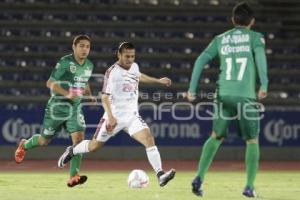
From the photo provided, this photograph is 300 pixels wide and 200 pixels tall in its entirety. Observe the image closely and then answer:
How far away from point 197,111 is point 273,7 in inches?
240

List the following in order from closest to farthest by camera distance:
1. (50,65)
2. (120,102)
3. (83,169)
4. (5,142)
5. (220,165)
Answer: (120,102) → (83,169) → (220,165) → (5,142) → (50,65)

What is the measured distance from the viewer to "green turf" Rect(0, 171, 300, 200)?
27.7 ft

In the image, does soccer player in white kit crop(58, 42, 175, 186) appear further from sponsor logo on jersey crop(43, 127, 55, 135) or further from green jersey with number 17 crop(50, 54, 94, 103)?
sponsor logo on jersey crop(43, 127, 55, 135)

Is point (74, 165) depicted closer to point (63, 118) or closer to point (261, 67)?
point (63, 118)

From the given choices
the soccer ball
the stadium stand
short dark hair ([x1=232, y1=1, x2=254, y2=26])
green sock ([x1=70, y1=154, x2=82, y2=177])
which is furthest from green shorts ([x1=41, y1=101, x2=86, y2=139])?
the stadium stand

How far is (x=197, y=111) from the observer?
1622 cm

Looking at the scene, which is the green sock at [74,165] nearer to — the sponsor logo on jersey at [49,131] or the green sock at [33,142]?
the sponsor logo on jersey at [49,131]

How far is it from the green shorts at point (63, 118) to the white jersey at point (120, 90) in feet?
2.03

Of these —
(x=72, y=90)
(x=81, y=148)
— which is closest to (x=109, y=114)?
(x=81, y=148)

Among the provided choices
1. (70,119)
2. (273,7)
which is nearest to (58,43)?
(273,7)

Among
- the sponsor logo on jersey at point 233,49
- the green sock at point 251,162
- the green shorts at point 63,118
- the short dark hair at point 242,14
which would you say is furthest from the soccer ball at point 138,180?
the short dark hair at point 242,14

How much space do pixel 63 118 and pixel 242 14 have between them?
3.03 m

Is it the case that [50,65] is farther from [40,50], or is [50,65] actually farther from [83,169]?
[83,169]

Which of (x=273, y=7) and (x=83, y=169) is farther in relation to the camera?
(x=273, y=7)
